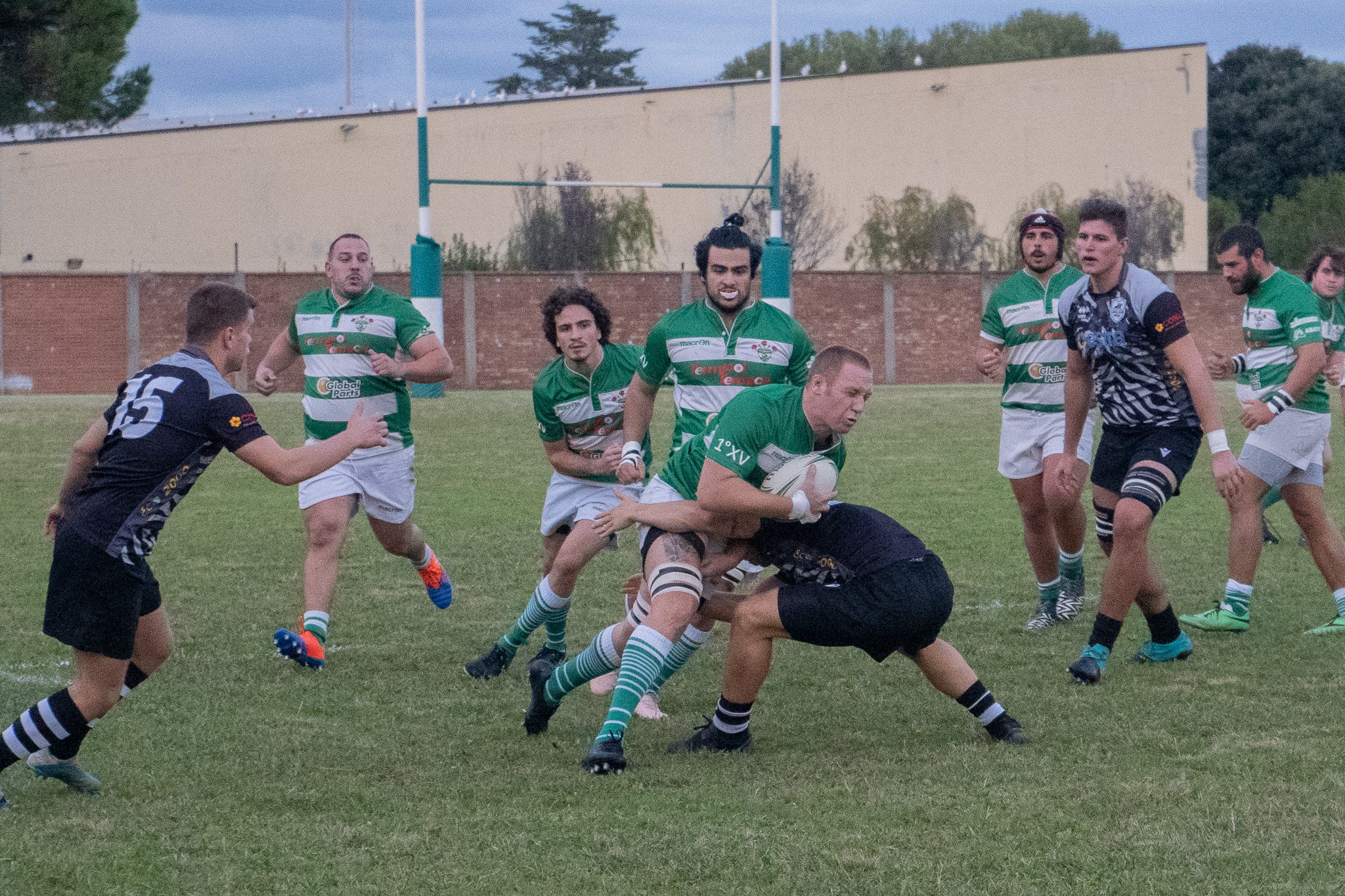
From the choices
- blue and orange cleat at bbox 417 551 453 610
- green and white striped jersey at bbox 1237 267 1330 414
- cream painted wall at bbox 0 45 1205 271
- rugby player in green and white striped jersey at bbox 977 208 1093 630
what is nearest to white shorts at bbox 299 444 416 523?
blue and orange cleat at bbox 417 551 453 610

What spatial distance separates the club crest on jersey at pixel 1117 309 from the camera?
20.7ft

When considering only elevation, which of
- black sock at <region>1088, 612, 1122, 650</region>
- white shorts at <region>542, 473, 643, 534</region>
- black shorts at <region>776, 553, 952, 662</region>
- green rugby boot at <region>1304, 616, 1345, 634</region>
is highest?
white shorts at <region>542, 473, 643, 534</region>

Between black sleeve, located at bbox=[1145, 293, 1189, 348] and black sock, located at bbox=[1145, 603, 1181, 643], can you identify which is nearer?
black sleeve, located at bbox=[1145, 293, 1189, 348]

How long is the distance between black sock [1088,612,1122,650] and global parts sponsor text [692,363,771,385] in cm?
189

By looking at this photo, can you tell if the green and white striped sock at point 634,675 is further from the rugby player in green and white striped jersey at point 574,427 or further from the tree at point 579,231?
the tree at point 579,231

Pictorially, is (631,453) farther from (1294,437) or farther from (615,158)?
(615,158)

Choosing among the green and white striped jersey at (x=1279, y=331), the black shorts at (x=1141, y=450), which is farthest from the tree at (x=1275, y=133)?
the black shorts at (x=1141, y=450)

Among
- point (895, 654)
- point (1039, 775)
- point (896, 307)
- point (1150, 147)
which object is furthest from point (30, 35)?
point (1150, 147)

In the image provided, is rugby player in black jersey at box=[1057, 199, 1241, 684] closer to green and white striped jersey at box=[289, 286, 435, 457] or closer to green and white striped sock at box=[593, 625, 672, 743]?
green and white striped sock at box=[593, 625, 672, 743]

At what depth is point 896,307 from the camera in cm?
3919

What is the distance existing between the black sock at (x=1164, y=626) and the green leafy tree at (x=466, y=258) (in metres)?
36.3

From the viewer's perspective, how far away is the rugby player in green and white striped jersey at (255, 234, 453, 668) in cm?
693

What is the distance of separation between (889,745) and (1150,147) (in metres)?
47.2

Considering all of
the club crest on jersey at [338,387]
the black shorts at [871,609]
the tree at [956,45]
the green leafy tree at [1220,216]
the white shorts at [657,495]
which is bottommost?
the black shorts at [871,609]
